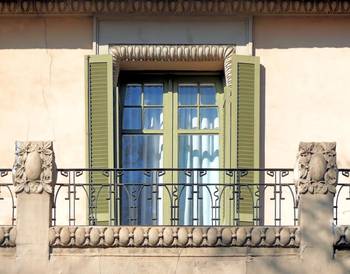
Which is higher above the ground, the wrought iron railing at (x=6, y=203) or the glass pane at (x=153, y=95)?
the glass pane at (x=153, y=95)

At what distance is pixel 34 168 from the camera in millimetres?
13883

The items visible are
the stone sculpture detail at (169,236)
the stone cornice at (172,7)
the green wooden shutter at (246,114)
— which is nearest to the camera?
the stone sculpture detail at (169,236)

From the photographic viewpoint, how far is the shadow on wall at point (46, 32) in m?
16.0

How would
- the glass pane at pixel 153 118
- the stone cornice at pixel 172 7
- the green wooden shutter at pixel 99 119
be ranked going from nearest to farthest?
the green wooden shutter at pixel 99 119, the stone cornice at pixel 172 7, the glass pane at pixel 153 118

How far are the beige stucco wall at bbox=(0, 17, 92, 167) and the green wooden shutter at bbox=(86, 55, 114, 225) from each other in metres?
0.23

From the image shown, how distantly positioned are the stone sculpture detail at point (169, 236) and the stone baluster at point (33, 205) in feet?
0.77

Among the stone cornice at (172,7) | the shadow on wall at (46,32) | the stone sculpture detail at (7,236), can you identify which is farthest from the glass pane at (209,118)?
the stone sculpture detail at (7,236)

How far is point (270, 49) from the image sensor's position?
52.6ft

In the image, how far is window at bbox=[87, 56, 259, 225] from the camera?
1559 centimetres

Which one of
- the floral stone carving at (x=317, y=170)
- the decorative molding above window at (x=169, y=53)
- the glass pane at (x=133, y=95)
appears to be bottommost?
the floral stone carving at (x=317, y=170)

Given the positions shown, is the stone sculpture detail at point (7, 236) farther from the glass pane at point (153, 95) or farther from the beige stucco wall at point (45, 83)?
the glass pane at point (153, 95)

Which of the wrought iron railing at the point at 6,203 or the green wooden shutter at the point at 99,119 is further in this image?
the wrought iron railing at the point at 6,203

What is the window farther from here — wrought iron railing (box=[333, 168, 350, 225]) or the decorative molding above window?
wrought iron railing (box=[333, 168, 350, 225])

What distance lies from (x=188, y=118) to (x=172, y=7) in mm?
1599
